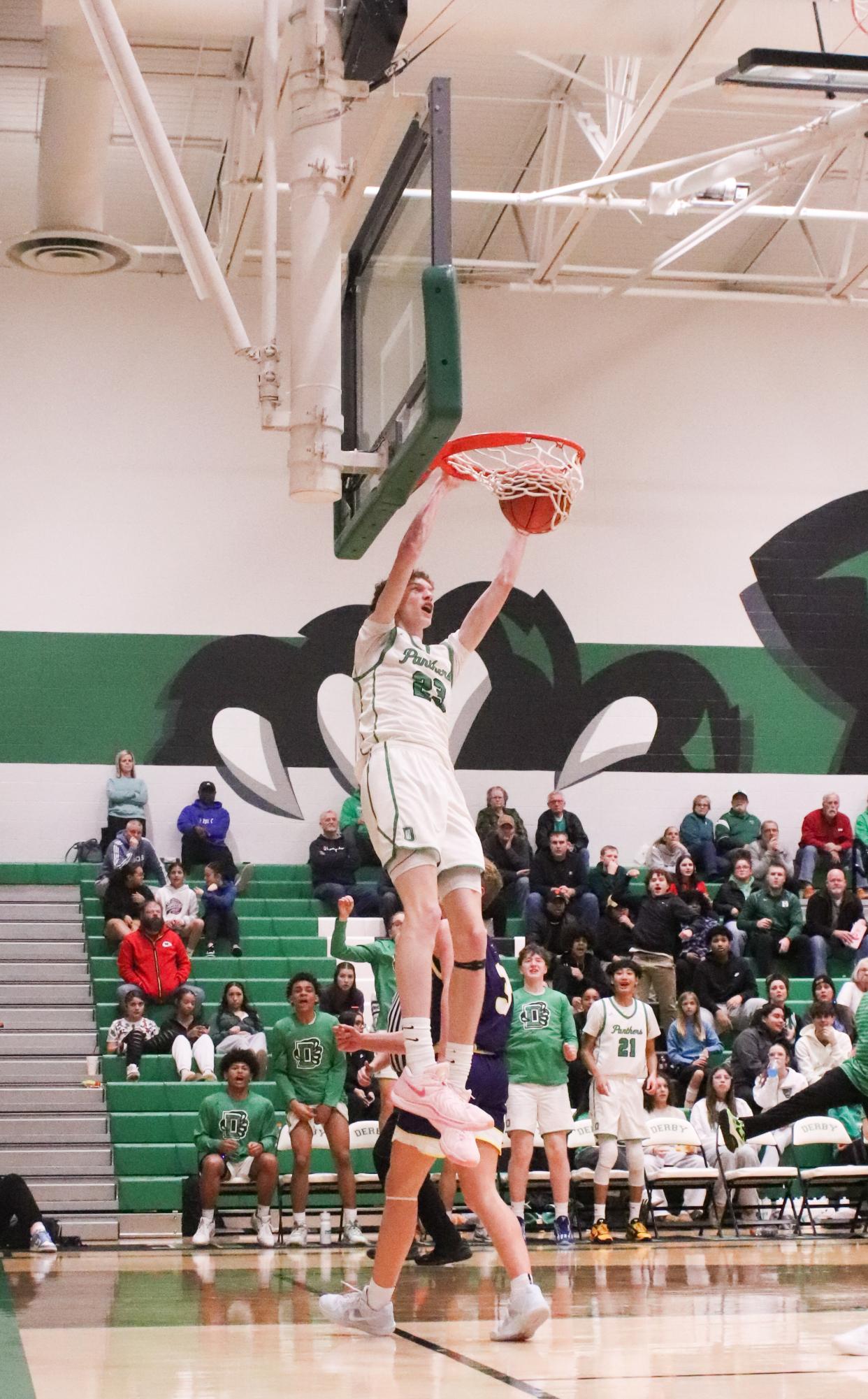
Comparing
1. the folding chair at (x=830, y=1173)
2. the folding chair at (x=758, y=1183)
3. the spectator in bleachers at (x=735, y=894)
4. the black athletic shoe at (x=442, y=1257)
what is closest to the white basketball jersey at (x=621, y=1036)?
the folding chair at (x=758, y=1183)

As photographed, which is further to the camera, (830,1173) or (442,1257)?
(830,1173)

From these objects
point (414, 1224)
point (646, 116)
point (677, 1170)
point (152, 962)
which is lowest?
point (677, 1170)

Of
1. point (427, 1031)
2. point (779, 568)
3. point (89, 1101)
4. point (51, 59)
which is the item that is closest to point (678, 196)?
point (51, 59)

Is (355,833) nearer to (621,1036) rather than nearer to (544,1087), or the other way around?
(621,1036)

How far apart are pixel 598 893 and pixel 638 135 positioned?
8.54 meters

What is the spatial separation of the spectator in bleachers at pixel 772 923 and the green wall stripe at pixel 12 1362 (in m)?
12.4

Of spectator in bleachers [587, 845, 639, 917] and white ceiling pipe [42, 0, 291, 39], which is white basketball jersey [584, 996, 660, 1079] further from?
white ceiling pipe [42, 0, 291, 39]

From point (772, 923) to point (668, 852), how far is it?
68.7 inches

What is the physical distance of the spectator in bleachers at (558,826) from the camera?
19219mm

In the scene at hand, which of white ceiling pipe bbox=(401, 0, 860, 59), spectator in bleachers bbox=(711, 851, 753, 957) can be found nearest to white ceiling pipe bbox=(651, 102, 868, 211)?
white ceiling pipe bbox=(401, 0, 860, 59)

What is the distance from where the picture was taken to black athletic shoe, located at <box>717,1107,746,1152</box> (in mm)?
→ 7970

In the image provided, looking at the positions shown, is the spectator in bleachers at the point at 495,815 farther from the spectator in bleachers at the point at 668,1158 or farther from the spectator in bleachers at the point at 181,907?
the spectator in bleachers at the point at 668,1158

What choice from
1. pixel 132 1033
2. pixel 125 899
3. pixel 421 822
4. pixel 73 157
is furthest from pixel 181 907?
pixel 421 822

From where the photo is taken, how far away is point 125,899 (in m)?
17.5
